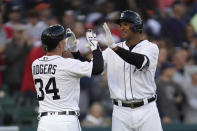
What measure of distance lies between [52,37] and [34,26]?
4592mm

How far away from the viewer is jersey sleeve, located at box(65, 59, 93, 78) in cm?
645

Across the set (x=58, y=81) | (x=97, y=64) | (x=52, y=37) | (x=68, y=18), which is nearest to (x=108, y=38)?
(x=97, y=64)

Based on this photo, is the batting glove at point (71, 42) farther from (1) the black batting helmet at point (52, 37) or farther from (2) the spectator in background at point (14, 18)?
(2) the spectator in background at point (14, 18)

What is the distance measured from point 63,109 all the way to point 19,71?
417 cm

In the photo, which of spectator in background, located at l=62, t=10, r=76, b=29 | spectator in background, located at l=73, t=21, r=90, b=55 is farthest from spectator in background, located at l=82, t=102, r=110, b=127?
spectator in background, located at l=62, t=10, r=76, b=29

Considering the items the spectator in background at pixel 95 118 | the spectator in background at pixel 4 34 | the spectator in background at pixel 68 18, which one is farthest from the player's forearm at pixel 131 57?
the spectator in background at pixel 68 18

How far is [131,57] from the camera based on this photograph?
6.70m

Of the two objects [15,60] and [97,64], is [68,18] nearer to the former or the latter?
[15,60]

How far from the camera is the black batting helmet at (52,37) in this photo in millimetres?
6473

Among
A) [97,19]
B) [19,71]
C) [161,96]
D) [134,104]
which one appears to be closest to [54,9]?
[97,19]

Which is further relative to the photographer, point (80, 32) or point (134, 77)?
point (80, 32)

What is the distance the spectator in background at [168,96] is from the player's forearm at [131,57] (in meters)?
3.38

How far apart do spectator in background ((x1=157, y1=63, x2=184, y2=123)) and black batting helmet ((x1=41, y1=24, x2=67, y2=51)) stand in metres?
3.89

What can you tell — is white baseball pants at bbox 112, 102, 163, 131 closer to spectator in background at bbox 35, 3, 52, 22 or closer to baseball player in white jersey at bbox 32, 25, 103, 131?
baseball player in white jersey at bbox 32, 25, 103, 131
